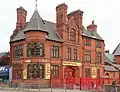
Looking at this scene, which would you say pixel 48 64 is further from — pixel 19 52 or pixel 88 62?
pixel 88 62

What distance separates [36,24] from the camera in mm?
Result: 49156

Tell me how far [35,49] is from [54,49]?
14.6 feet

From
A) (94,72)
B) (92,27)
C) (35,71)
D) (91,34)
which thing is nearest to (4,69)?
(35,71)

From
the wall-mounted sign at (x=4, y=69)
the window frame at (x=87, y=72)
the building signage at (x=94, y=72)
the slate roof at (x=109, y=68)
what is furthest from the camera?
the slate roof at (x=109, y=68)

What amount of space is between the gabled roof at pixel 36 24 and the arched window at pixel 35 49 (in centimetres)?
271

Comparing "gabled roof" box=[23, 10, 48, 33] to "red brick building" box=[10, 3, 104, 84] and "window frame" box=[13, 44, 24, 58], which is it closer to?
"red brick building" box=[10, 3, 104, 84]

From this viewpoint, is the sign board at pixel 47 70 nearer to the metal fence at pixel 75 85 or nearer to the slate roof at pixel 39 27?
the metal fence at pixel 75 85

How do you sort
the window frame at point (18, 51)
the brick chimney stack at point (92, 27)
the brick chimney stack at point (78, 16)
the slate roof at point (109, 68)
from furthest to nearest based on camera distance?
the slate roof at point (109, 68) → the brick chimney stack at point (92, 27) → the brick chimney stack at point (78, 16) → the window frame at point (18, 51)

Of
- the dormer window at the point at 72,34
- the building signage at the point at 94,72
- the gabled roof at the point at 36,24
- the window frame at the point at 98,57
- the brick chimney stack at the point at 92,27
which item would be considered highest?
the brick chimney stack at the point at 92,27

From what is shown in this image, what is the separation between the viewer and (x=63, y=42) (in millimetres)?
51719

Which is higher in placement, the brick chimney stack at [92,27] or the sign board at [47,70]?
the brick chimney stack at [92,27]

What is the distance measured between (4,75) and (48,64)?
1221 centimetres

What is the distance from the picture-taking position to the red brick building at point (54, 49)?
1897 inches

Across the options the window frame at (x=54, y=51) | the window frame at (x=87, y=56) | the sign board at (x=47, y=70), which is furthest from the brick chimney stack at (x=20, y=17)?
the window frame at (x=87, y=56)
